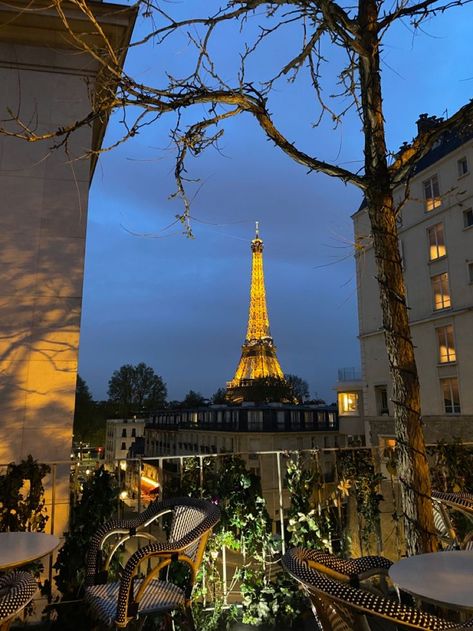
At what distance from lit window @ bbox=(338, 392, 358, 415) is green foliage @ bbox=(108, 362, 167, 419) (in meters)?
34.6

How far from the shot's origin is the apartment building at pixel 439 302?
62.0 ft

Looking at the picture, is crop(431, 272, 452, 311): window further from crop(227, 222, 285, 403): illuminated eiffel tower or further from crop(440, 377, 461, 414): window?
crop(227, 222, 285, 403): illuminated eiffel tower

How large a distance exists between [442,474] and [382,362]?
19526mm

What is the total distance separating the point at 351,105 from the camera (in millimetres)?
3150

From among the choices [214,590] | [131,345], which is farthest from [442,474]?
[131,345]

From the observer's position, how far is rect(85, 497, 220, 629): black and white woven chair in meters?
2.10

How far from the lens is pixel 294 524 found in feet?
10.9

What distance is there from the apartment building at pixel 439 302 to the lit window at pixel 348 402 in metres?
3.03

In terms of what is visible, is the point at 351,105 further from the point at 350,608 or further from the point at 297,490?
the point at 350,608

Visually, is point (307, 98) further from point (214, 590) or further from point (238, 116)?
point (214, 590)

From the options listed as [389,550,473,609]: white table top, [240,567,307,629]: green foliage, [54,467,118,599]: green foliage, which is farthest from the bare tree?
[54,467,118,599]: green foliage

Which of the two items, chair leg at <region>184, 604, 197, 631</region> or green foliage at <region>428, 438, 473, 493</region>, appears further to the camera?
green foliage at <region>428, 438, 473, 493</region>

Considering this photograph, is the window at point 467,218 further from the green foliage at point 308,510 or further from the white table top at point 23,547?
the white table top at point 23,547

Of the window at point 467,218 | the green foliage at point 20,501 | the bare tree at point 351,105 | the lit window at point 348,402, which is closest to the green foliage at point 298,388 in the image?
the lit window at point 348,402
